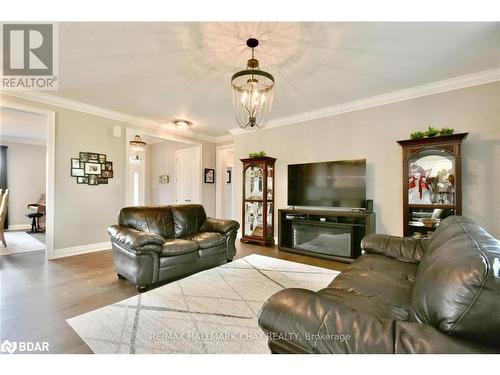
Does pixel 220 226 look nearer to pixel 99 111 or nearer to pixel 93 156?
pixel 93 156

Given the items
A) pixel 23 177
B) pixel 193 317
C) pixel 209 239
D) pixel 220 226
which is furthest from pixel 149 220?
pixel 23 177

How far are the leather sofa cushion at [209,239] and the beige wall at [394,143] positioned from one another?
1.85 m

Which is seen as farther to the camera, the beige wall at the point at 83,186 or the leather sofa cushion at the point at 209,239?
the beige wall at the point at 83,186

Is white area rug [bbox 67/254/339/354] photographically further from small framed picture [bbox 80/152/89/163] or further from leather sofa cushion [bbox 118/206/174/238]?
A: small framed picture [bbox 80/152/89/163]

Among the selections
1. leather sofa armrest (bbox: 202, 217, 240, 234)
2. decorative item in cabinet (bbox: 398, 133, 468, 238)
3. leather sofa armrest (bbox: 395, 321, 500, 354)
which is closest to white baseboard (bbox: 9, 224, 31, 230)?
leather sofa armrest (bbox: 202, 217, 240, 234)

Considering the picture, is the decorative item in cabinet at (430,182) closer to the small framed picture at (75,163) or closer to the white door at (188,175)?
the white door at (188,175)

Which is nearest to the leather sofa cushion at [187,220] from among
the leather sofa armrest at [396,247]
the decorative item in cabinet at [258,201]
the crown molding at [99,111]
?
the decorative item in cabinet at [258,201]

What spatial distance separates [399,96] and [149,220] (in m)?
4.04

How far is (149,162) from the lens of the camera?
7.62m

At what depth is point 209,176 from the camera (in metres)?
6.30

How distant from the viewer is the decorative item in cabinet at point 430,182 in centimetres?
295

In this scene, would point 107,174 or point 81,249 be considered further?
point 107,174

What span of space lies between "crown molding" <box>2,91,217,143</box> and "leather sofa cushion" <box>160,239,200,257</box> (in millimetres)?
2988
